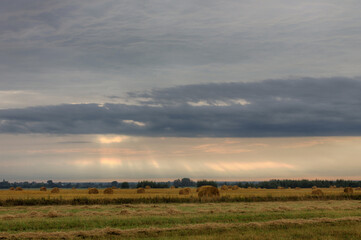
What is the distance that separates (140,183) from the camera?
122750 millimetres

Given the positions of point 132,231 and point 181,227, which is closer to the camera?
point 132,231

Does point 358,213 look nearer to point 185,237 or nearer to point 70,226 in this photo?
point 185,237

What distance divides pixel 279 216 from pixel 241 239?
8636 millimetres

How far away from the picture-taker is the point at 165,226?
800 inches

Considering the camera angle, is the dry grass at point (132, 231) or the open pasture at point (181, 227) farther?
the open pasture at point (181, 227)

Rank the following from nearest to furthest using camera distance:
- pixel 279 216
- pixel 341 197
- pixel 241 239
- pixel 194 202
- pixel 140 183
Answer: pixel 241 239 → pixel 279 216 → pixel 194 202 → pixel 341 197 → pixel 140 183

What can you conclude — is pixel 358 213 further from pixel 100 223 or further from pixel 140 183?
pixel 140 183

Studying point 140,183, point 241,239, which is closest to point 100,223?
point 241,239

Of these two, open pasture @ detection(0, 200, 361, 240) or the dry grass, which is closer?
the dry grass

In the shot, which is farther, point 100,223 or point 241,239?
point 100,223

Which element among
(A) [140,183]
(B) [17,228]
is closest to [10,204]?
(B) [17,228]

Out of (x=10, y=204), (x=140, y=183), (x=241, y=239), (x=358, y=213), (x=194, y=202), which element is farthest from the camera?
(x=140, y=183)

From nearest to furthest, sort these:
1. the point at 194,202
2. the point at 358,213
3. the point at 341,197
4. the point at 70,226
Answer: the point at 70,226
the point at 358,213
the point at 194,202
the point at 341,197

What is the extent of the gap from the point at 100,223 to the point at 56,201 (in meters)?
15.9
